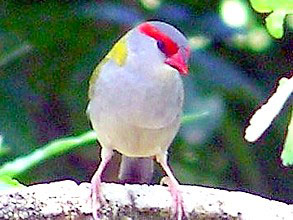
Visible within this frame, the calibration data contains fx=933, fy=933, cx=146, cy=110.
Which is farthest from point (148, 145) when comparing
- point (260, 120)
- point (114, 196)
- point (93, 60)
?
point (93, 60)

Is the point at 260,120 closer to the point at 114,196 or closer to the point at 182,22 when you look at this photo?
the point at 114,196

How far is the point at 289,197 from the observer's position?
2998 mm

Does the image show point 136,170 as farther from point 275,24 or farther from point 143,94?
point 275,24

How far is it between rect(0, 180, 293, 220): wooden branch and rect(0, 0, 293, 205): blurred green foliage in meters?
1.30

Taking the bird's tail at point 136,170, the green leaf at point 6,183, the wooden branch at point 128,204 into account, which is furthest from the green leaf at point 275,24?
the bird's tail at point 136,170

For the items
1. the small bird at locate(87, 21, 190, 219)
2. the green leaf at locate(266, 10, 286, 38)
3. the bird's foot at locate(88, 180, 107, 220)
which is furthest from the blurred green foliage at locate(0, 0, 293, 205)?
the green leaf at locate(266, 10, 286, 38)

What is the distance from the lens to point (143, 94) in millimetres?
1822

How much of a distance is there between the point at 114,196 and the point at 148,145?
0.42 metres

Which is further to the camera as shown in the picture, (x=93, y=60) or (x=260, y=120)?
(x=93, y=60)

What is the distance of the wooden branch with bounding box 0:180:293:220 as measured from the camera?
1.33 metres

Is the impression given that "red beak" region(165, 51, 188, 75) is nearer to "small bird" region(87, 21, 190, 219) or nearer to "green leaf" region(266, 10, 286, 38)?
"small bird" region(87, 21, 190, 219)

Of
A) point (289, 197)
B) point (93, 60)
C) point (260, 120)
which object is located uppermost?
point (260, 120)

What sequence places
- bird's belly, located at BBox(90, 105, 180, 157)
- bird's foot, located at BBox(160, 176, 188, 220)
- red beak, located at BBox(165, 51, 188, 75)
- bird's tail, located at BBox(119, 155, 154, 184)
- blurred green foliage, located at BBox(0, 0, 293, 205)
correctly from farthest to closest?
blurred green foliage, located at BBox(0, 0, 293, 205) < bird's tail, located at BBox(119, 155, 154, 184) < bird's belly, located at BBox(90, 105, 180, 157) < red beak, located at BBox(165, 51, 188, 75) < bird's foot, located at BBox(160, 176, 188, 220)

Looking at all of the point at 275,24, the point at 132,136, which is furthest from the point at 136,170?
the point at 275,24
